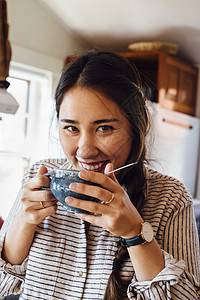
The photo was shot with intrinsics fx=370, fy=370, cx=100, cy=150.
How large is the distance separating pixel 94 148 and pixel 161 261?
13.0 inches

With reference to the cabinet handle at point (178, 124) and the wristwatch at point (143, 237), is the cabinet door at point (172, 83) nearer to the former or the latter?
the cabinet handle at point (178, 124)

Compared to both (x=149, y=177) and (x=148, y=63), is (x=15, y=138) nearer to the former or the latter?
(x=148, y=63)

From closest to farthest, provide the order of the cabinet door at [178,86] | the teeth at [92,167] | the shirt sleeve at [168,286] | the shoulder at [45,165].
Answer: the shirt sleeve at [168,286], the teeth at [92,167], the shoulder at [45,165], the cabinet door at [178,86]

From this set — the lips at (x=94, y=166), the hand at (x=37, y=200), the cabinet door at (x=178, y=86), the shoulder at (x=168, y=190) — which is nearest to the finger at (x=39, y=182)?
the hand at (x=37, y=200)

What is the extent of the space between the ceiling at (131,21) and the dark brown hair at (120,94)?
5.37 feet

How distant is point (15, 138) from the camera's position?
10.3 ft

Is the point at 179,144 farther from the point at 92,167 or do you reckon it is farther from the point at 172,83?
the point at 92,167

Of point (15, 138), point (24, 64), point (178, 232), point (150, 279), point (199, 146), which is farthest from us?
point (199, 146)

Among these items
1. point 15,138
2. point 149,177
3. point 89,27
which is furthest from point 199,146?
point 149,177

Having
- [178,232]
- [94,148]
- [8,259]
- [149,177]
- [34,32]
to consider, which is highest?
[34,32]

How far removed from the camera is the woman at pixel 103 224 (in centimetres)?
91

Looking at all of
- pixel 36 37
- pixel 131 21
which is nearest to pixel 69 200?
pixel 131 21

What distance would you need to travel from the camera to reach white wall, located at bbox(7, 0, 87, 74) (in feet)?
9.38

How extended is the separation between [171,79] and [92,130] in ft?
7.23
